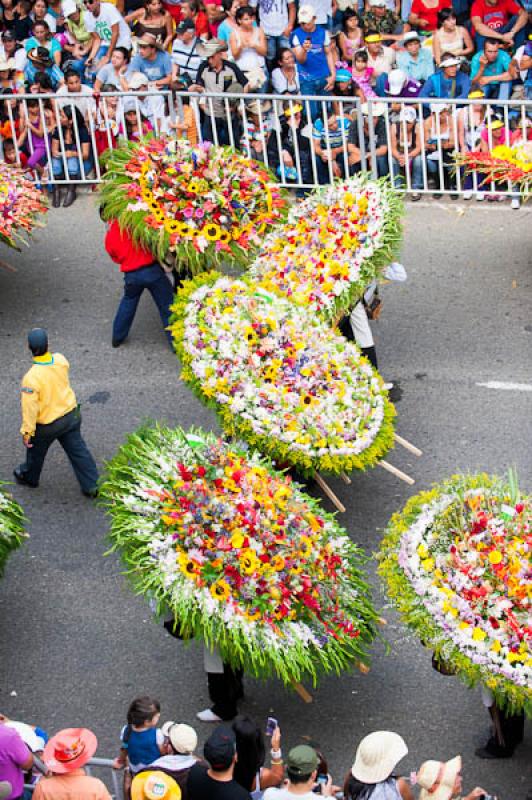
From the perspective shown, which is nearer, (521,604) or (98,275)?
(521,604)

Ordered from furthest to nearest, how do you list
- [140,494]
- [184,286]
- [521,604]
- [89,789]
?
[184,286] → [140,494] → [521,604] → [89,789]

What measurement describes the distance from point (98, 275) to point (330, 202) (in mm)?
3092

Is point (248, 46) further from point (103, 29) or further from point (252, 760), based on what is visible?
point (252, 760)

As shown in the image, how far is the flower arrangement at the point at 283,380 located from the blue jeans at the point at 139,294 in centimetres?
147

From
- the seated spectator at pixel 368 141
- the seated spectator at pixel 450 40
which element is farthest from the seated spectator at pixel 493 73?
the seated spectator at pixel 368 141

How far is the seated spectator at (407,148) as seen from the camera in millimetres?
13062

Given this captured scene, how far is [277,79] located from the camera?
568 inches

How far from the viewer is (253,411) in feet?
29.5

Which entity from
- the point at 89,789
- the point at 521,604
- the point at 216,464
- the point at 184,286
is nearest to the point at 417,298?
the point at 184,286

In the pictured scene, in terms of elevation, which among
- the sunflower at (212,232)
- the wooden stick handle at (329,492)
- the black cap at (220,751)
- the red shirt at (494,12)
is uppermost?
the red shirt at (494,12)

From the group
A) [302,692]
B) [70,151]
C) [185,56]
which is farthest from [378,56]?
[302,692]

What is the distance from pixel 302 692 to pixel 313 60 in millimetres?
8788

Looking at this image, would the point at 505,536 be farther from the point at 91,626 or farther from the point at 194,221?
the point at 194,221

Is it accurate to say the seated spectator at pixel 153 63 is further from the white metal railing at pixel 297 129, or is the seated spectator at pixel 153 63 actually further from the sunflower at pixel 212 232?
the sunflower at pixel 212 232
